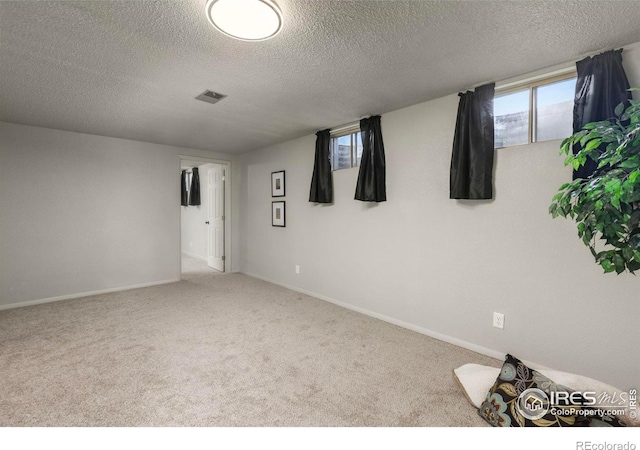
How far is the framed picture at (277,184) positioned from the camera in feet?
15.4

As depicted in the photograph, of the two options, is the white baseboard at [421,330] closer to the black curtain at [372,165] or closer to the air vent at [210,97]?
the black curtain at [372,165]

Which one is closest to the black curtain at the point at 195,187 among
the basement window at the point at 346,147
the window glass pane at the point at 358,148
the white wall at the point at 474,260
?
the white wall at the point at 474,260

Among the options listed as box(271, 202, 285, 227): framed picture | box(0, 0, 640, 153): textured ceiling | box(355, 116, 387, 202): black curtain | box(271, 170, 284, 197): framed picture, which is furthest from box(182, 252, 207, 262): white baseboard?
box(355, 116, 387, 202): black curtain

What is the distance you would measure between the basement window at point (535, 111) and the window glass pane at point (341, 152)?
1.67 m

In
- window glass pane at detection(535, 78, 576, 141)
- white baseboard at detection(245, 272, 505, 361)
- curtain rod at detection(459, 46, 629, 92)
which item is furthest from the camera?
white baseboard at detection(245, 272, 505, 361)

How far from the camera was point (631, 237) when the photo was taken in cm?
127

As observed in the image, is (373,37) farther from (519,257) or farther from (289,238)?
(289,238)

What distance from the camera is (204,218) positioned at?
6840 millimetres

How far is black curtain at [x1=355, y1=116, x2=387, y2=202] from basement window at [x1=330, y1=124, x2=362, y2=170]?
9.7 inches

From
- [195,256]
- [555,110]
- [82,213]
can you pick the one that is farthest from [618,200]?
[195,256]

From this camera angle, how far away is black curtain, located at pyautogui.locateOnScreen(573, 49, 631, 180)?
187cm

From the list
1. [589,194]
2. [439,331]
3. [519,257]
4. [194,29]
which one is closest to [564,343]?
[519,257]

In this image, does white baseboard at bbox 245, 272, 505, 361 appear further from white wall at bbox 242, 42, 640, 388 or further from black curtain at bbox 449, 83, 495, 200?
black curtain at bbox 449, 83, 495, 200

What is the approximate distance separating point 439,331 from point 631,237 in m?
1.86
